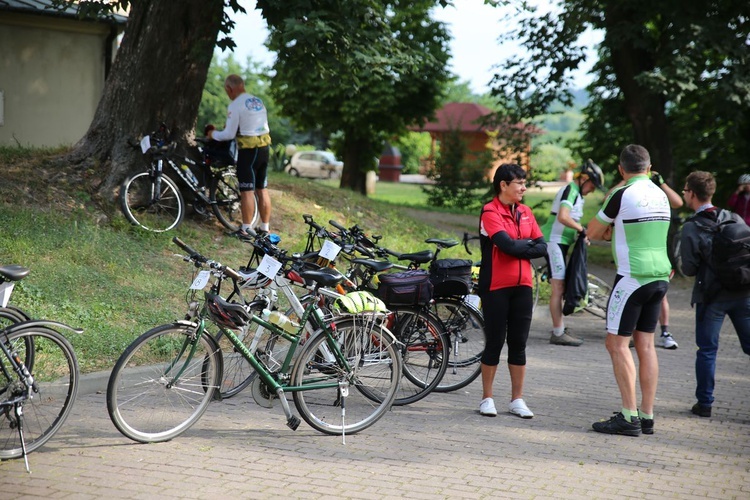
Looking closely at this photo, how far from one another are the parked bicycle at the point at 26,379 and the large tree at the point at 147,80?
→ 626 centimetres

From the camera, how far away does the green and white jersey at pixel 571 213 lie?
9.23 metres

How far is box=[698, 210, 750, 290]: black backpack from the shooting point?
270 inches

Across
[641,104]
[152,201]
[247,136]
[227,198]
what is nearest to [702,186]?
[247,136]

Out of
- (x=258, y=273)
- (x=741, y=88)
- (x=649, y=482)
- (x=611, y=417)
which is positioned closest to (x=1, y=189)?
(x=258, y=273)

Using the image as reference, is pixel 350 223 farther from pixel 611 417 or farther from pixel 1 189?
pixel 611 417

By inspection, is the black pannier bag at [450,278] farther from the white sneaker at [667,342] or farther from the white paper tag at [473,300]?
the white sneaker at [667,342]

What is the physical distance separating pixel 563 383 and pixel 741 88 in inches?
377

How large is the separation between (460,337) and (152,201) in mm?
5530

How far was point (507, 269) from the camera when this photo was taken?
657cm

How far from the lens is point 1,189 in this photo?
10977 mm

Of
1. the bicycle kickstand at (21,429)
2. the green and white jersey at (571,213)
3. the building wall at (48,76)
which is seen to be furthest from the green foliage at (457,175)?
the bicycle kickstand at (21,429)

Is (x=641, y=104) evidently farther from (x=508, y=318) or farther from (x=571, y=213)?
(x=508, y=318)

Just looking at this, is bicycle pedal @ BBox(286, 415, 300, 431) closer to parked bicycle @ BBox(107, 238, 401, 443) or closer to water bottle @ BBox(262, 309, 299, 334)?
parked bicycle @ BBox(107, 238, 401, 443)

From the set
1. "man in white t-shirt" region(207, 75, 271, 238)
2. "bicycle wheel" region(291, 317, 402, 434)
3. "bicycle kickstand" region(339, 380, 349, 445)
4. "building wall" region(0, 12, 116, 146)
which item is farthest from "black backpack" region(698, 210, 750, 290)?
"building wall" region(0, 12, 116, 146)
